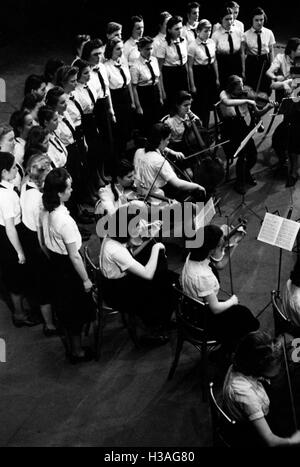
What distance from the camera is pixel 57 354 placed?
4707mm

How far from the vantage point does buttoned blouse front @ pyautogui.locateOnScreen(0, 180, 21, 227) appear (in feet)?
14.6

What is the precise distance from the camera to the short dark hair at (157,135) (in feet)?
17.2

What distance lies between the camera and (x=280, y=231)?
13.7 ft

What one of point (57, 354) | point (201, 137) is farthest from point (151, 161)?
point (57, 354)

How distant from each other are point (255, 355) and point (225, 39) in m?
4.99

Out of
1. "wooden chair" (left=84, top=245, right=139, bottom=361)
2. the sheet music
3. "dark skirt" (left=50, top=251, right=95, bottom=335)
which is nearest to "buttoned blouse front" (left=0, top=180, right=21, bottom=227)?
"dark skirt" (left=50, top=251, right=95, bottom=335)

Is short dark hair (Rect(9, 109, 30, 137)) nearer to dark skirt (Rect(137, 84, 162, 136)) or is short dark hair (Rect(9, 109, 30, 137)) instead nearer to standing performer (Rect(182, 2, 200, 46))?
dark skirt (Rect(137, 84, 162, 136))

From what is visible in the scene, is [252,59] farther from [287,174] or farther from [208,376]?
[208,376]


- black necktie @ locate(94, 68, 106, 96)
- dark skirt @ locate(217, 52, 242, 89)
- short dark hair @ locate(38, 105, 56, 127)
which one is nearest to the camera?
short dark hair @ locate(38, 105, 56, 127)

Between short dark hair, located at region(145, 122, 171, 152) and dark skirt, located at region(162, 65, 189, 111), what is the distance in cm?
217

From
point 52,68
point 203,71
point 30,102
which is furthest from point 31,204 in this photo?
point 203,71

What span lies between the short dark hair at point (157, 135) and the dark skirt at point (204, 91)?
7.57 feet

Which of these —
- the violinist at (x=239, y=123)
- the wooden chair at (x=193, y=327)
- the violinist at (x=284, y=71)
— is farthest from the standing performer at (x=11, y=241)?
the violinist at (x=284, y=71)

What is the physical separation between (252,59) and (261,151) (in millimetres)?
1231
